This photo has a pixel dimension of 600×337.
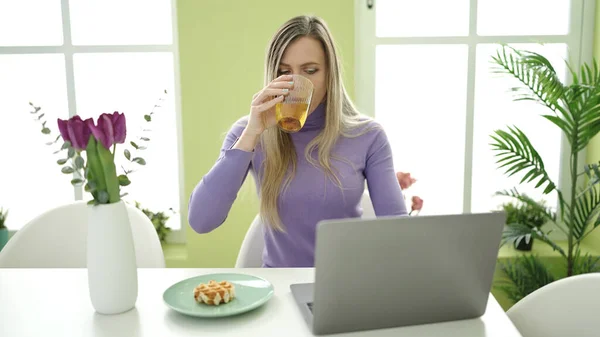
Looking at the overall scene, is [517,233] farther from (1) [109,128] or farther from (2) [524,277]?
(1) [109,128]

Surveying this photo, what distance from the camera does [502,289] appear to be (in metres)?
2.55

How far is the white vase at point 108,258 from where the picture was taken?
3.48ft

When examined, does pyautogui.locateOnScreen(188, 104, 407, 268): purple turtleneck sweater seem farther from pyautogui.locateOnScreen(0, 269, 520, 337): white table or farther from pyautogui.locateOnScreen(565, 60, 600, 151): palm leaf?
pyautogui.locateOnScreen(565, 60, 600, 151): palm leaf

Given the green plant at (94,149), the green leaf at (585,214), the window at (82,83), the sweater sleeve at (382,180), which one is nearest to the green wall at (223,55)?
the window at (82,83)

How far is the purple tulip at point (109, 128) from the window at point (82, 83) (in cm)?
182

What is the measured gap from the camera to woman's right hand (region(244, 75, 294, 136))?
4.36 ft

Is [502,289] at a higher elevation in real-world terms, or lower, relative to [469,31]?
lower

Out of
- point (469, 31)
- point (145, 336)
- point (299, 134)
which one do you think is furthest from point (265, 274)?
point (469, 31)

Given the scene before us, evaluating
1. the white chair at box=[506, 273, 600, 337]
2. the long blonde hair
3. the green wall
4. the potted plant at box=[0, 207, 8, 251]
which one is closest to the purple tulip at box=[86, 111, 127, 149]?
the long blonde hair

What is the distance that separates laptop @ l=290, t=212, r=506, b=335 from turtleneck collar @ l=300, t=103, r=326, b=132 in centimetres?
83

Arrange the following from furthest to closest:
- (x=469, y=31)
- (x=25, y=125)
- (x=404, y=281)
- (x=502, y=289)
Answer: (x=25, y=125) < (x=469, y=31) < (x=502, y=289) < (x=404, y=281)

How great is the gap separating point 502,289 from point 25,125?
261 cm

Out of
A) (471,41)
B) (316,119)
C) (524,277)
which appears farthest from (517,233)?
(316,119)

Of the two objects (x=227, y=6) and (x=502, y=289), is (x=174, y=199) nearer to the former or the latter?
(x=227, y=6)
